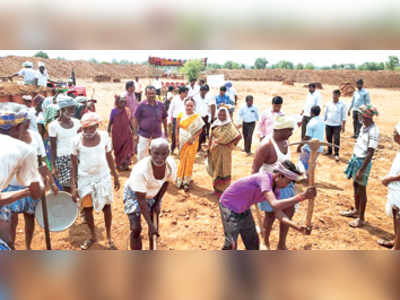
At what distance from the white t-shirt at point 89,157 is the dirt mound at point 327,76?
33.5 metres

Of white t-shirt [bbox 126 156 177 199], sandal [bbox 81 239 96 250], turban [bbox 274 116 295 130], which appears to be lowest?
sandal [bbox 81 239 96 250]

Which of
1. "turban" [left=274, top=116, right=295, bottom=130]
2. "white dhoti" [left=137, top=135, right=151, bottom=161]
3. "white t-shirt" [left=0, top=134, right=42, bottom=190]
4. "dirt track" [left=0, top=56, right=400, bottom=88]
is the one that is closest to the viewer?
"white t-shirt" [left=0, top=134, right=42, bottom=190]

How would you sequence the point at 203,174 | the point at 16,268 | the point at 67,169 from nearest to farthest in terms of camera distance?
1. the point at 16,268
2. the point at 67,169
3. the point at 203,174

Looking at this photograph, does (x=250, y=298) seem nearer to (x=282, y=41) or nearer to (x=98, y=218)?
(x=282, y=41)

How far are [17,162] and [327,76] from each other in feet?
131

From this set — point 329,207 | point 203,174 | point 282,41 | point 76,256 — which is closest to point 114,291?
point 76,256

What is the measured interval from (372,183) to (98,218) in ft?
16.9

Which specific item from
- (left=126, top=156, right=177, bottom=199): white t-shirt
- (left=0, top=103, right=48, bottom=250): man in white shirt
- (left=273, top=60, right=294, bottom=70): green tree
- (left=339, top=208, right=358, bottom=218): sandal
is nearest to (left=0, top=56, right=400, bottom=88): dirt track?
(left=273, top=60, right=294, bottom=70): green tree

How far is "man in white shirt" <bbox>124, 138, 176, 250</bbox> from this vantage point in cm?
256

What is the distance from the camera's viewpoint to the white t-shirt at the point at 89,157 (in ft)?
9.89

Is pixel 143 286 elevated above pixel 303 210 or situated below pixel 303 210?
above

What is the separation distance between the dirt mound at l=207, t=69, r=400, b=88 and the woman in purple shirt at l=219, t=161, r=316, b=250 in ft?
109

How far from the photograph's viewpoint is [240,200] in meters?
2.61

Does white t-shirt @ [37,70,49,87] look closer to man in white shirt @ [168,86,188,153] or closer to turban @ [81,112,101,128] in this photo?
turban @ [81,112,101,128]
